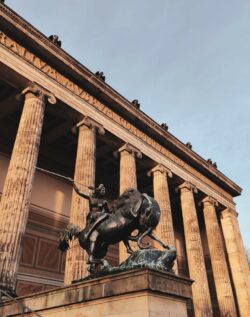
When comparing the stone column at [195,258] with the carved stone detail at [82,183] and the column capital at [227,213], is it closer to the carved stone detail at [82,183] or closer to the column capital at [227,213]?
the column capital at [227,213]

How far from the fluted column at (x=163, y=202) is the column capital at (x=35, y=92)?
791cm

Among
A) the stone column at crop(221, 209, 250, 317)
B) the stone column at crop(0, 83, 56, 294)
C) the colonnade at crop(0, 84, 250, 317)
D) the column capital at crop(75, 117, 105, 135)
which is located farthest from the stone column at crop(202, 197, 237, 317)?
the stone column at crop(0, 83, 56, 294)

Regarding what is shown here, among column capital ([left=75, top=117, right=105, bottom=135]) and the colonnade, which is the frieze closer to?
column capital ([left=75, top=117, right=105, bottom=135])

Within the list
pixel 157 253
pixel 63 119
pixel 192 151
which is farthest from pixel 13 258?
pixel 192 151

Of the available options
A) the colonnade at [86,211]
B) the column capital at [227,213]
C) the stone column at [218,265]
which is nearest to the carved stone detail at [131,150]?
the colonnade at [86,211]

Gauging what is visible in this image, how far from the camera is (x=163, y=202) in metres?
18.3

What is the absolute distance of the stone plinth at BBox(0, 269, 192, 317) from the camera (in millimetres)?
5152

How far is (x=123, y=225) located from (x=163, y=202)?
1208cm

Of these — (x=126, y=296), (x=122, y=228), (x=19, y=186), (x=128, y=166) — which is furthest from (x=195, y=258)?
(x=126, y=296)

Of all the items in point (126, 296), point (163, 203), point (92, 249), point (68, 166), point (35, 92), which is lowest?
point (126, 296)

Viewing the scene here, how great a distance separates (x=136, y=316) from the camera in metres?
5.07

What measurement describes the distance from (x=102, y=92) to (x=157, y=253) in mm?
11976

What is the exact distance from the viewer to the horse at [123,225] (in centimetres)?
641

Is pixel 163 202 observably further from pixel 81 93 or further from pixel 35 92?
pixel 35 92
